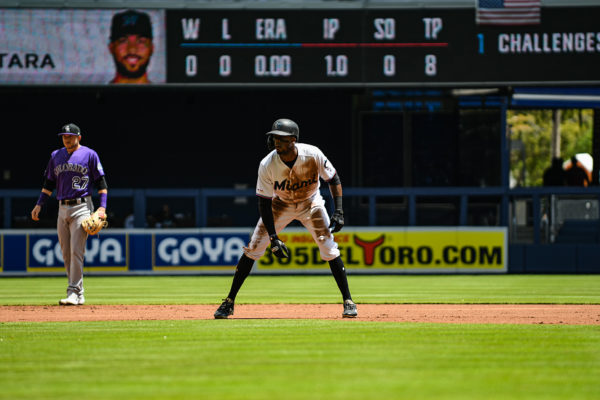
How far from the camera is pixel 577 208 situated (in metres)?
18.3

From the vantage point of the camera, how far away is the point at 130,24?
16.9 m

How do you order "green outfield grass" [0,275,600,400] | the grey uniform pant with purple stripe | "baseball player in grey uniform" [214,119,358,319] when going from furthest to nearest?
1. the grey uniform pant with purple stripe
2. "baseball player in grey uniform" [214,119,358,319]
3. "green outfield grass" [0,275,600,400]

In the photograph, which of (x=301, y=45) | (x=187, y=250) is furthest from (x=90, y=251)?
(x=301, y=45)

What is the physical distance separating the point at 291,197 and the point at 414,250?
951 centimetres

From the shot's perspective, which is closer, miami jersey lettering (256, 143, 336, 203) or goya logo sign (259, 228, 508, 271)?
miami jersey lettering (256, 143, 336, 203)

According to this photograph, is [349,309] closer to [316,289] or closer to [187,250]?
[316,289]

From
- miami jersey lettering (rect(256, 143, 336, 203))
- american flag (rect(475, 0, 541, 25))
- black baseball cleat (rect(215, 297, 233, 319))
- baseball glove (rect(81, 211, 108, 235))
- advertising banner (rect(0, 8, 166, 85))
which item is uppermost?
american flag (rect(475, 0, 541, 25))

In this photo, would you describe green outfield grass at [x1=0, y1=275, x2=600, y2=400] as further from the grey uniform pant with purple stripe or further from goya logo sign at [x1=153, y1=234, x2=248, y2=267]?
goya logo sign at [x1=153, y1=234, x2=248, y2=267]

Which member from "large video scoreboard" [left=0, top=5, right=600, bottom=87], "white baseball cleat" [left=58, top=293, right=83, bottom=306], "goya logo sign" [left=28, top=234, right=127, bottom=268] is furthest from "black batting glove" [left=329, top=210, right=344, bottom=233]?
"goya logo sign" [left=28, top=234, right=127, bottom=268]

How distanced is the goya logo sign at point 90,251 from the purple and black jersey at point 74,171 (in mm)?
7143

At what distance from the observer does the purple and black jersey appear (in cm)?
1023

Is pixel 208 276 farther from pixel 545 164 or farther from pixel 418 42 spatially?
pixel 545 164

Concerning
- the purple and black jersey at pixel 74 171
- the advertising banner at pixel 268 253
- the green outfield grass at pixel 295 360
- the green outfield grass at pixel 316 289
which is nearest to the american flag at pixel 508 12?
the advertising banner at pixel 268 253

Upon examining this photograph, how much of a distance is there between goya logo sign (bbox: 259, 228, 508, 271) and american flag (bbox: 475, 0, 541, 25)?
384 cm
